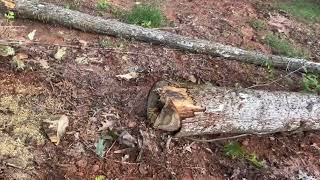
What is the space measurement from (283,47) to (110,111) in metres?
3.28

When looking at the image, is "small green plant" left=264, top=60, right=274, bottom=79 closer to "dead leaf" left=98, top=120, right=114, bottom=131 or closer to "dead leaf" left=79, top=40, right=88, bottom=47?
"dead leaf" left=79, top=40, right=88, bottom=47

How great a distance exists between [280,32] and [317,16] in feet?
4.09

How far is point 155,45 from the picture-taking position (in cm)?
586

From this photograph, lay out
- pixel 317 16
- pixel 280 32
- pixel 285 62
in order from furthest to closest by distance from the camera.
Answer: pixel 317 16, pixel 280 32, pixel 285 62

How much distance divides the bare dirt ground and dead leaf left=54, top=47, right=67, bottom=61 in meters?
0.07

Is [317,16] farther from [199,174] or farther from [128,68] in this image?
[199,174]

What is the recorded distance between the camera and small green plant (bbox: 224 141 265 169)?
15.1 ft

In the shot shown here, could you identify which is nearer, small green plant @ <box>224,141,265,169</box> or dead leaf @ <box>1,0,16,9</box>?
small green plant @ <box>224,141,265,169</box>

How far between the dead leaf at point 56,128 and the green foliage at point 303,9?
16.8 feet

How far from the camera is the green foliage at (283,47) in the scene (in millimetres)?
6613

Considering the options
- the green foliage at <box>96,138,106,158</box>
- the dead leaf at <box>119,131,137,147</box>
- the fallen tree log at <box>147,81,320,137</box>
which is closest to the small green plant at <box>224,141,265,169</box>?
the fallen tree log at <box>147,81,320,137</box>

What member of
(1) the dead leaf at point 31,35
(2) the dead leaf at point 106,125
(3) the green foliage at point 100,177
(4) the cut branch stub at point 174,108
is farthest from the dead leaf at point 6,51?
(3) the green foliage at point 100,177

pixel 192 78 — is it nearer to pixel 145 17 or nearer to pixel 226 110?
pixel 226 110

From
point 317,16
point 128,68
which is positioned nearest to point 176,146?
point 128,68
